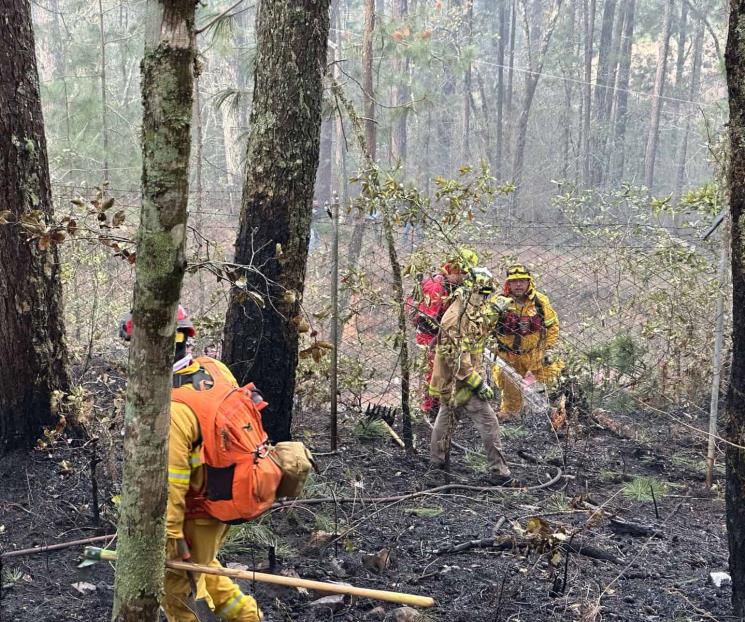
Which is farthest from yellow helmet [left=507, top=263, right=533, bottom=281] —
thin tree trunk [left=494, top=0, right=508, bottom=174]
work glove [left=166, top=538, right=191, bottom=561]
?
thin tree trunk [left=494, top=0, right=508, bottom=174]

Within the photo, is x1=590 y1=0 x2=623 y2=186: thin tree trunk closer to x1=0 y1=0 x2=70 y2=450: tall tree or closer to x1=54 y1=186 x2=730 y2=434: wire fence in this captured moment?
x1=54 y1=186 x2=730 y2=434: wire fence

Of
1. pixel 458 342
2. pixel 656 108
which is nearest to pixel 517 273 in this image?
pixel 458 342

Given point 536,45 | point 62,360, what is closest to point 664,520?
point 62,360

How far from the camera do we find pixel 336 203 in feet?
20.0

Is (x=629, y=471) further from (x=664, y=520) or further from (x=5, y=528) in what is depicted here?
(x=5, y=528)

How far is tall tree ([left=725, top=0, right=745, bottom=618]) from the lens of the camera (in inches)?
133

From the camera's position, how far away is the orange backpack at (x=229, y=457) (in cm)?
330

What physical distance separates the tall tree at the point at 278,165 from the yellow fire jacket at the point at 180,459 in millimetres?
2146

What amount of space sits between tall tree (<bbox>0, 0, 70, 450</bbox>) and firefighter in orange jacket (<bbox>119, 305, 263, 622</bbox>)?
2248mm

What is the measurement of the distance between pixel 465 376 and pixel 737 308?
10.1ft

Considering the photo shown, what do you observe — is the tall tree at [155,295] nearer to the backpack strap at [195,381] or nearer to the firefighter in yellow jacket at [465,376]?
the backpack strap at [195,381]

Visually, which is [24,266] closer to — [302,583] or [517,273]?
[302,583]

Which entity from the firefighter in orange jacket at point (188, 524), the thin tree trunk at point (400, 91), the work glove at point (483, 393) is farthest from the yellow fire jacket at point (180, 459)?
the thin tree trunk at point (400, 91)

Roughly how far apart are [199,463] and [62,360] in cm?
270
